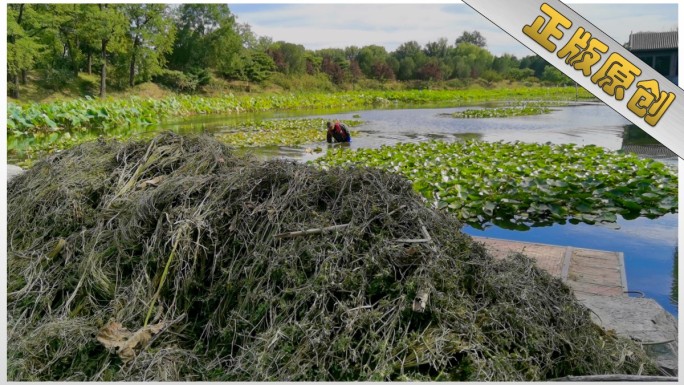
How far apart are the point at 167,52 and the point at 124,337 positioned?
17833mm

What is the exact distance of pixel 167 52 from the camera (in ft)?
62.3

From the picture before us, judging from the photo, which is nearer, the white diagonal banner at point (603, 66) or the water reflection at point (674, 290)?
the white diagonal banner at point (603, 66)

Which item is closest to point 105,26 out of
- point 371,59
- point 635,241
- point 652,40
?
point 652,40

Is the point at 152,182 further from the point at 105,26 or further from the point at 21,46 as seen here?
the point at 105,26

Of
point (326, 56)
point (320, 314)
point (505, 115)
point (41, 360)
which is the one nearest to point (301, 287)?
point (320, 314)

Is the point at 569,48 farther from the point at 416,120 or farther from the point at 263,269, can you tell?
the point at 416,120

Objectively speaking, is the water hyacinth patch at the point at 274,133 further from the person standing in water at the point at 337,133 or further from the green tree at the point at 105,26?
the green tree at the point at 105,26

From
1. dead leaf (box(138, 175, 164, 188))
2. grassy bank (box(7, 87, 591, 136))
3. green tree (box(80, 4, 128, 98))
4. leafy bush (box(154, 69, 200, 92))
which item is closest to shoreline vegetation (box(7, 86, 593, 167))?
grassy bank (box(7, 87, 591, 136))

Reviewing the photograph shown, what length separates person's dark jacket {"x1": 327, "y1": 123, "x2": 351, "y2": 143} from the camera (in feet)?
33.1

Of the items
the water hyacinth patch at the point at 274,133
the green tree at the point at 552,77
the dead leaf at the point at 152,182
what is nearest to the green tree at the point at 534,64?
the green tree at the point at 552,77

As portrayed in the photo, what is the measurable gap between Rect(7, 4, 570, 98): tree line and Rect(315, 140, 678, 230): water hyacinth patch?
9.46m

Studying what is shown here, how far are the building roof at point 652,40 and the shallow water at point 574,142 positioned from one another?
5.32ft

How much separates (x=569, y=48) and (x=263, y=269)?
5.43 feet

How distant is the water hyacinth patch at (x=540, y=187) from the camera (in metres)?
5.60
